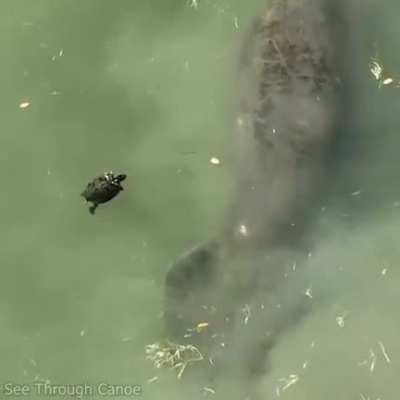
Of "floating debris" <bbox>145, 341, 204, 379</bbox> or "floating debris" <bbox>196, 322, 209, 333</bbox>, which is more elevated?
"floating debris" <bbox>196, 322, 209, 333</bbox>

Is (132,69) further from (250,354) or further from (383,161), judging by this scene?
(250,354)

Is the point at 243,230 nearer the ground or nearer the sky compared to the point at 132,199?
nearer the ground

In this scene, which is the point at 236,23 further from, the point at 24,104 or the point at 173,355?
the point at 173,355

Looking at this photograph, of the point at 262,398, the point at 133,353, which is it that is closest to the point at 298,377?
the point at 262,398

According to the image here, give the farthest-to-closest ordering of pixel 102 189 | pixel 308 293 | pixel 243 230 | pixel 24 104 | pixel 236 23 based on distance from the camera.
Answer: pixel 236 23 < pixel 24 104 < pixel 102 189 < pixel 243 230 < pixel 308 293

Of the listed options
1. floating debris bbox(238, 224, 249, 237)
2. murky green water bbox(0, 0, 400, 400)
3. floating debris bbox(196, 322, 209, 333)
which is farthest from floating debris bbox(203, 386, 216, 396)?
floating debris bbox(238, 224, 249, 237)

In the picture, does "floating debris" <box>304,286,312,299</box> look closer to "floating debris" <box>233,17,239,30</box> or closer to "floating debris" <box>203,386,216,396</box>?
"floating debris" <box>203,386,216,396</box>

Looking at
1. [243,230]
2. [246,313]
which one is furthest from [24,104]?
[246,313]

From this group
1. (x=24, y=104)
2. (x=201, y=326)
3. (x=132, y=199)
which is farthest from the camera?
(x=24, y=104)
